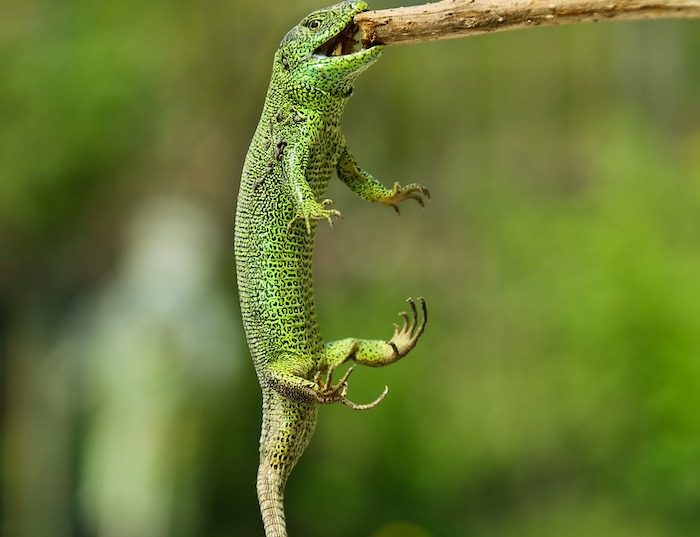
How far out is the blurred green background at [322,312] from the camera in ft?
13.7

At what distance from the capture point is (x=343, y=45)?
1351 mm

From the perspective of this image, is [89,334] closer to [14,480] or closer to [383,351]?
[14,480]

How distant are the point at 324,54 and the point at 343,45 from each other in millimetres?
28

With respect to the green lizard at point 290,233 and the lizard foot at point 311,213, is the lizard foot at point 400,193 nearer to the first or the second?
the green lizard at point 290,233

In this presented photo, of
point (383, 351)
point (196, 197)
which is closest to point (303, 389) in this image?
point (383, 351)

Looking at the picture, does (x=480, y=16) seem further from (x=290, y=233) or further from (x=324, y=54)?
(x=290, y=233)

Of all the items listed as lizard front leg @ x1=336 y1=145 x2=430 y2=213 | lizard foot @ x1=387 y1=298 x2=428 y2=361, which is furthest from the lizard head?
lizard foot @ x1=387 y1=298 x2=428 y2=361

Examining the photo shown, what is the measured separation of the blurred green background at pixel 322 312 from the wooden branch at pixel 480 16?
2.98 meters

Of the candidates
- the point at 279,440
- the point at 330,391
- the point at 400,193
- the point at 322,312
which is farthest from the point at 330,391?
the point at 322,312

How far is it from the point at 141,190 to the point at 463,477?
1.98m

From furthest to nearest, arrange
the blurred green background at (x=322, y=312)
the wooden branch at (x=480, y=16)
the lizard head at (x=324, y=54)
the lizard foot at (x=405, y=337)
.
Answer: the blurred green background at (x=322, y=312), the lizard foot at (x=405, y=337), the lizard head at (x=324, y=54), the wooden branch at (x=480, y=16)

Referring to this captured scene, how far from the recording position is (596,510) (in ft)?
14.1

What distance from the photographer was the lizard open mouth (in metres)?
1.33

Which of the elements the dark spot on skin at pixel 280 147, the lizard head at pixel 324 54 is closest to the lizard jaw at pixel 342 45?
the lizard head at pixel 324 54
